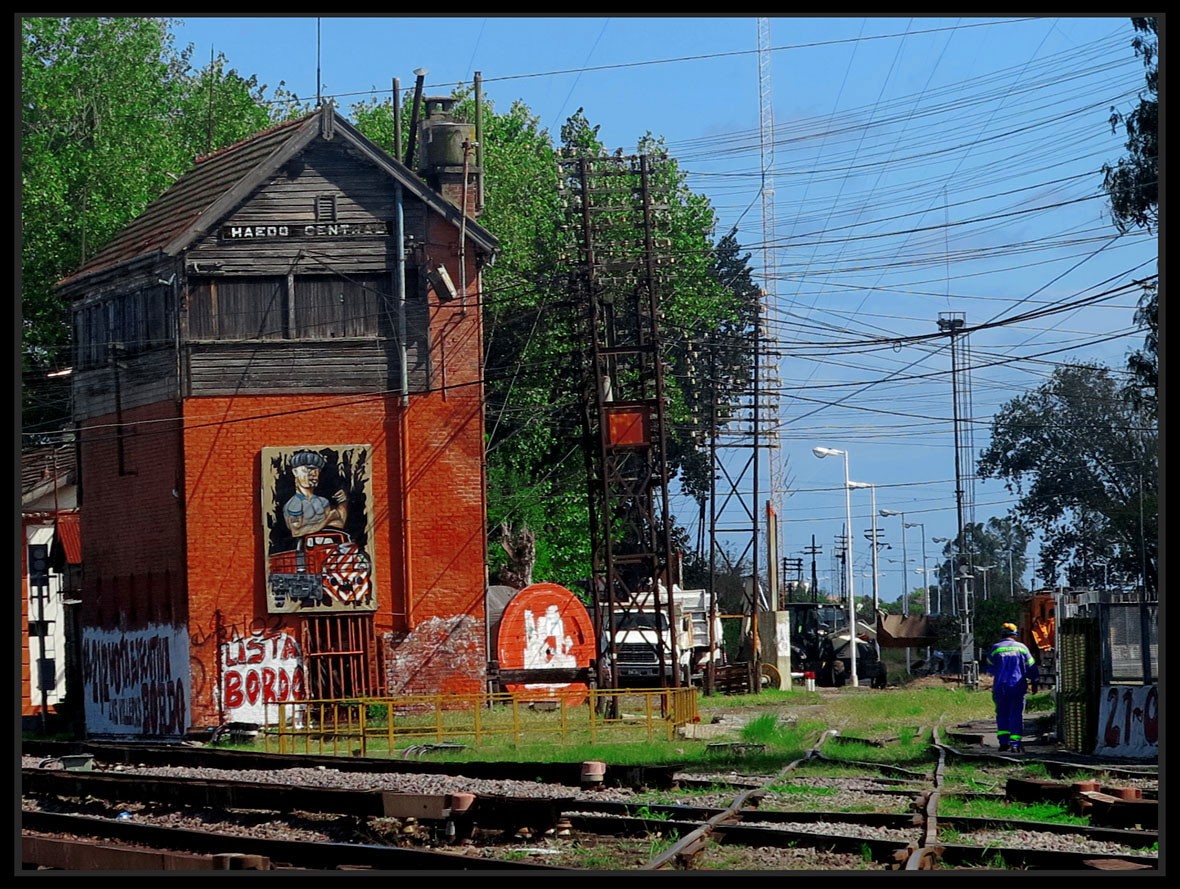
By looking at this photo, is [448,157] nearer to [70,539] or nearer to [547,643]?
[547,643]

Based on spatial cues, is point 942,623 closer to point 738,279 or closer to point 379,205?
point 738,279

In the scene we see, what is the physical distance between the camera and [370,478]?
114 feet

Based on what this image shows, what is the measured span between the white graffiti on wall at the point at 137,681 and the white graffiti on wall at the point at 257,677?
3.03ft

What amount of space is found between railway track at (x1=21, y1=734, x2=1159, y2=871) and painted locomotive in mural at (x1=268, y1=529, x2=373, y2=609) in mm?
13042

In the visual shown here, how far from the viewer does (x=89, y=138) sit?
5675 centimetres

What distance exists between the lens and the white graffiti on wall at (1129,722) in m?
21.7

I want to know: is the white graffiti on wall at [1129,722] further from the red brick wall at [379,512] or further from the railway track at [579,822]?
the red brick wall at [379,512]

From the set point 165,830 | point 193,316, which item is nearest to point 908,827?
point 165,830

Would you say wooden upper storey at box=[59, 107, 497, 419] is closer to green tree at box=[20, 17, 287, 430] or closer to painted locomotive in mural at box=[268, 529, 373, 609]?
painted locomotive in mural at box=[268, 529, 373, 609]

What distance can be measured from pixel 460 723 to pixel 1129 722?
1405 cm

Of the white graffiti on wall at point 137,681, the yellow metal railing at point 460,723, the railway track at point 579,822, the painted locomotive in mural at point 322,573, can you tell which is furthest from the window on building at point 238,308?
the railway track at point 579,822

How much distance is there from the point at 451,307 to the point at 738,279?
4548 centimetres

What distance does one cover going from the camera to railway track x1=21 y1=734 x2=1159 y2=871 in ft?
40.3

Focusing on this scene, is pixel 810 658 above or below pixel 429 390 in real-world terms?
below
